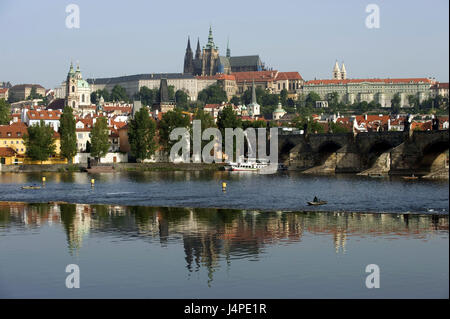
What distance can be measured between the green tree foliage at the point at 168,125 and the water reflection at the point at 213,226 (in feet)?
164

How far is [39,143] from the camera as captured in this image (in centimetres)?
9288

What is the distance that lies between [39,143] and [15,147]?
27.7ft

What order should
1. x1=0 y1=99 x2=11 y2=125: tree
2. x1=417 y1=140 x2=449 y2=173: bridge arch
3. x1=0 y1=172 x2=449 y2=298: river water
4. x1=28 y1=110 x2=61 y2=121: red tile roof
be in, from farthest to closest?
1. x1=0 y1=99 x2=11 y2=125: tree
2. x1=28 y1=110 x2=61 y2=121: red tile roof
3. x1=417 y1=140 x2=449 y2=173: bridge arch
4. x1=0 y1=172 x2=449 y2=298: river water

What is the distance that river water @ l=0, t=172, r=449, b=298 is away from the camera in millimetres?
24797

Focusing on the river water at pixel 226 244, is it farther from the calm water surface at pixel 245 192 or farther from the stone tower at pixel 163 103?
the stone tower at pixel 163 103

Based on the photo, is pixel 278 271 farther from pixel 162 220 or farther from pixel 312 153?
pixel 312 153

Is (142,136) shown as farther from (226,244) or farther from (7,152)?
(226,244)

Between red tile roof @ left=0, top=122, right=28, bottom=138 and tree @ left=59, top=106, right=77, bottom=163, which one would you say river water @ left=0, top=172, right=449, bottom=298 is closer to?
tree @ left=59, top=106, right=77, bottom=163

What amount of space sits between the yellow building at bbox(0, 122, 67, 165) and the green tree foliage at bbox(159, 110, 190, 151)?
11525 mm

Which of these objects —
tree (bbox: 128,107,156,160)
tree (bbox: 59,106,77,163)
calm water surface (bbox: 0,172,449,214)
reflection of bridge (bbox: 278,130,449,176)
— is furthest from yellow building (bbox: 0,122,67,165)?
reflection of bridge (bbox: 278,130,449,176)

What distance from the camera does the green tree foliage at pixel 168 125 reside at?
98.2 m

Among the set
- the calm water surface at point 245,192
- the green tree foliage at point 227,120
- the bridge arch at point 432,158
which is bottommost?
the calm water surface at point 245,192

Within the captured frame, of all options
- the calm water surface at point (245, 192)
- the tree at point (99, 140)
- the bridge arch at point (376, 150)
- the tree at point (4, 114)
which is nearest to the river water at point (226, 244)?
the calm water surface at point (245, 192)
